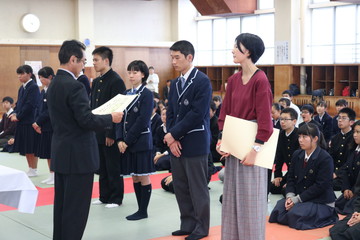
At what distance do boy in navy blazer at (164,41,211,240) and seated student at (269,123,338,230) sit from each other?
91 centimetres

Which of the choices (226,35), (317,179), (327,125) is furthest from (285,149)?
(226,35)

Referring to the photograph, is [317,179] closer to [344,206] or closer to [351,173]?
[344,206]

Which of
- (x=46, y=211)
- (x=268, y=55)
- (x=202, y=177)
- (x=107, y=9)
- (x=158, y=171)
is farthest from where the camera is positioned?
(x=107, y=9)

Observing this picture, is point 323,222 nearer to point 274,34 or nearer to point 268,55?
point 274,34

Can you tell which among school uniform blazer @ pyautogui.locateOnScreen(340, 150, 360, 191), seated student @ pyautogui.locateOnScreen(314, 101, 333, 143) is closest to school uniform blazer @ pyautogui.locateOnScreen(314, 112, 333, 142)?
seated student @ pyautogui.locateOnScreen(314, 101, 333, 143)

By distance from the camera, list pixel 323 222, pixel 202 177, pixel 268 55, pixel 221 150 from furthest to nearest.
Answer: pixel 268 55, pixel 323 222, pixel 202 177, pixel 221 150

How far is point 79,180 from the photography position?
12.1 ft

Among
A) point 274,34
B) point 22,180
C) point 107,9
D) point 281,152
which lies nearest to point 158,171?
point 281,152

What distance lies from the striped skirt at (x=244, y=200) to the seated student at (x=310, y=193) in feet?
4.17

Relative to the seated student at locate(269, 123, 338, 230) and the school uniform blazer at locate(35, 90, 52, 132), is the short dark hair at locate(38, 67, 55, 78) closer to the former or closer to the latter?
the school uniform blazer at locate(35, 90, 52, 132)

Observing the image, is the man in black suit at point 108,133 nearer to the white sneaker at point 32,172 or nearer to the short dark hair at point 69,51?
the short dark hair at point 69,51

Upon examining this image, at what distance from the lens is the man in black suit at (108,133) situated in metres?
5.50

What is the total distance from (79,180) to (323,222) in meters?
2.35

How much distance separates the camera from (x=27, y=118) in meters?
7.45
